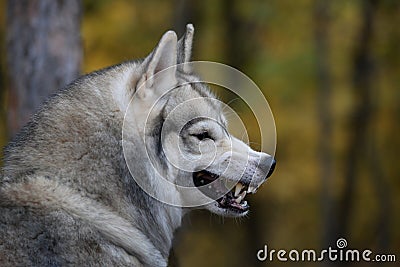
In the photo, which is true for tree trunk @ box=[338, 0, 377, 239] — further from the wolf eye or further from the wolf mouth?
the wolf eye

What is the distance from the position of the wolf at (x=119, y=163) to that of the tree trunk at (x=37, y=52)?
2.57 meters

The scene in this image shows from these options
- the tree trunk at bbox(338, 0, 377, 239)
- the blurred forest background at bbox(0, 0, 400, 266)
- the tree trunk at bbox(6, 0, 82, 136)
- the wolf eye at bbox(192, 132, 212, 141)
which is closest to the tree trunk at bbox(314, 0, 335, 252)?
the blurred forest background at bbox(0, 0, 400, 266)

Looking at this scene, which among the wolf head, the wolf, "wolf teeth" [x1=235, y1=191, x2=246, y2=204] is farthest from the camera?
"wolf teeth" [x1=235, y1=191, x2=246, y2=204]

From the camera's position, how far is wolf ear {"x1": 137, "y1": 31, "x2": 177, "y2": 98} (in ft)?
14.9

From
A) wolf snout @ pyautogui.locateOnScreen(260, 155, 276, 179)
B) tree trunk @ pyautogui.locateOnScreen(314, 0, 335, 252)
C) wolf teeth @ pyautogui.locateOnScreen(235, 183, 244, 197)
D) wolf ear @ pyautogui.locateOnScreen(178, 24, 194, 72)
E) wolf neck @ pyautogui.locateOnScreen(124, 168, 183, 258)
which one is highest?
wolf ear @ pyautogui.locateOnScreen(178, 24, 194, 72)

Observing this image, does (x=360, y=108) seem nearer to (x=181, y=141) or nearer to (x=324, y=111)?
(x=324, y=111)

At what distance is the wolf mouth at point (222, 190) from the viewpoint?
5055 mm

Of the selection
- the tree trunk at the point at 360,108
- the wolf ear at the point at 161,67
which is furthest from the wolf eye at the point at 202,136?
the tree trunk at the point at 360,108

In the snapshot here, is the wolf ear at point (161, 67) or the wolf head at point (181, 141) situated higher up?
the wolf ear at point (161, 67)

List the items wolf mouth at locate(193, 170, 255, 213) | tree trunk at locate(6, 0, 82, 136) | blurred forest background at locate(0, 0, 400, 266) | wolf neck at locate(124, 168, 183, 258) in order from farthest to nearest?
blurred forest background at locate(0, 0, 400, 266)
tree trunk at locate(6, 0, 82, 136)
wolf mouth at locate(193, 170, 255, 213)
wolf neck at locate(124, 168, 183, 258)

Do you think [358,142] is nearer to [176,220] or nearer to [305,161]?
[305,161]

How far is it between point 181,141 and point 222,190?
1.62 ft

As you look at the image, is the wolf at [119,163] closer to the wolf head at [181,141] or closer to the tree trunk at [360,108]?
the wolf head at [181,141]

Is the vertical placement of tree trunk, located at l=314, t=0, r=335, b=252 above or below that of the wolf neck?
below
